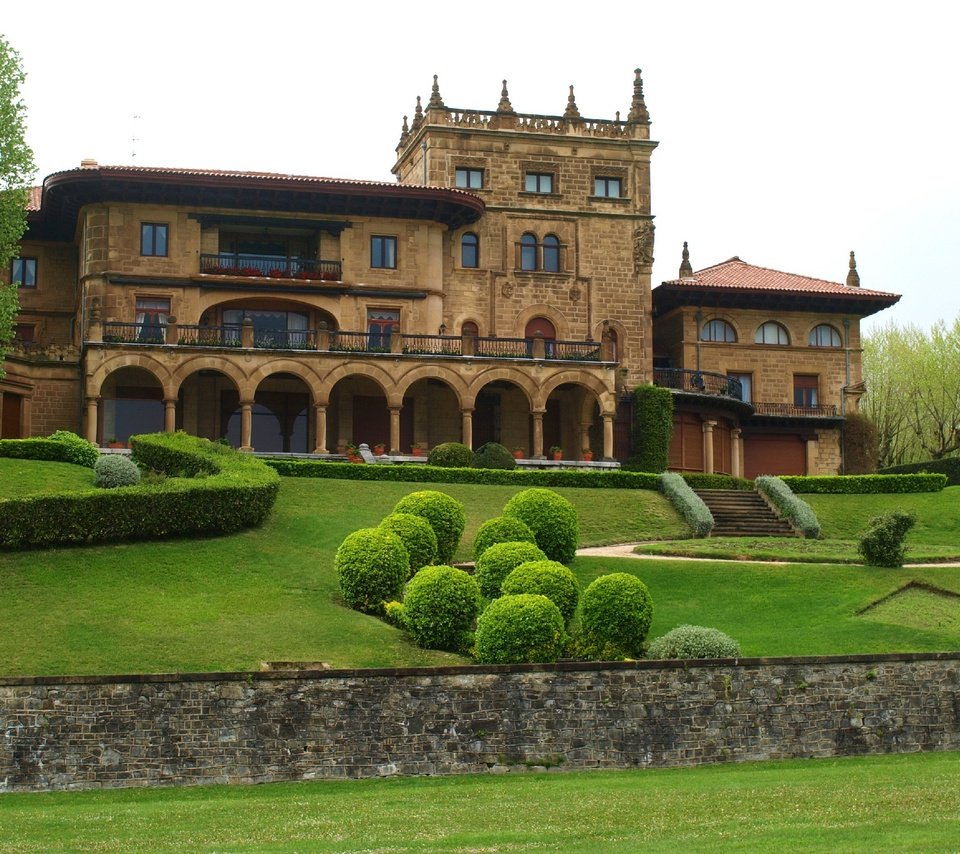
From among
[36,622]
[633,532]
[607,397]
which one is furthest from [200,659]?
[607,397]

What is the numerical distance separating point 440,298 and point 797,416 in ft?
56.9

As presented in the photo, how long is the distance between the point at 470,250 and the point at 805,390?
1710 cm

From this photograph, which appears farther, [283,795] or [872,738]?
[872,738]

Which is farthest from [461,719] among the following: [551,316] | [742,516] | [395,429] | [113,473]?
[551,316]

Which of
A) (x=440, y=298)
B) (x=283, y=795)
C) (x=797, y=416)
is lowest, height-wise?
(x=283, y=795)

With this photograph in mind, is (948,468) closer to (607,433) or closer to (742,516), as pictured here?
(607,433)

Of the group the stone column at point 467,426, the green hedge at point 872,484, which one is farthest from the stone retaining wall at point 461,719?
Answer: the stone column at point 467,426

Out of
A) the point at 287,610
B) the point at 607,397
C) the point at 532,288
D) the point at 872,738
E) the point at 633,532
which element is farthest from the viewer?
the point at 532,288

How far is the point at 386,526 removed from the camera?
3762cm

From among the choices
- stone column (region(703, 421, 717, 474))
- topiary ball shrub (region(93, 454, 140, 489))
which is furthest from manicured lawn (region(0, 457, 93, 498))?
stone column (region(703, 421, 717, 474))

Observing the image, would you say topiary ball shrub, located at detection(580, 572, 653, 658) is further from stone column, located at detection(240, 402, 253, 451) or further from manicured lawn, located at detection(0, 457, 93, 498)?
stone column, located at detection(240, 402, 253, 451)

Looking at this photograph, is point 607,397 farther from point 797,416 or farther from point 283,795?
point 283,795

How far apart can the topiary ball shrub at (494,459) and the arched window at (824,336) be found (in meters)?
21.5

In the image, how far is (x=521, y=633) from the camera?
29578 millimetres
